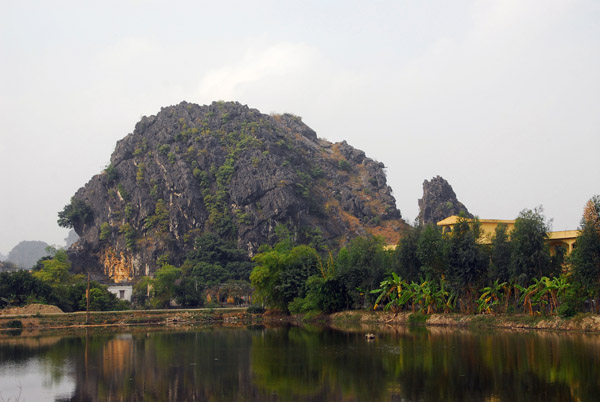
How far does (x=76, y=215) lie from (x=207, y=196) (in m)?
33.2

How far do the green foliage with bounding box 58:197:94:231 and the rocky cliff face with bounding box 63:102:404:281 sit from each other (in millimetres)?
311

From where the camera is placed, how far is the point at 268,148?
14012cm

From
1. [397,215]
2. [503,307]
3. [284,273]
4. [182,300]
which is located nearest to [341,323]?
[284,273]

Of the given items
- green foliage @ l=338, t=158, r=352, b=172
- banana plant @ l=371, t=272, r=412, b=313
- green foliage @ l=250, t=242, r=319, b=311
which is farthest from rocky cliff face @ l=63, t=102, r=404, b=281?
banana plant @ l=371, t=272, r=412, b=313

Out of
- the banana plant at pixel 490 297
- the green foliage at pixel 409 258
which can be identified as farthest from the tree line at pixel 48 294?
the banana plant at pixel 490 297

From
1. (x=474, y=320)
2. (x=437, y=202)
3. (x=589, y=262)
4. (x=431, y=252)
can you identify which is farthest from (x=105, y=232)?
(x=589, y=262)

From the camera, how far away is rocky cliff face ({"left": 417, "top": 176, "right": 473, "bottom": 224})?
136 metres

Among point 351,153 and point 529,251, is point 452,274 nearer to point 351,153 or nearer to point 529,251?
point 529,251

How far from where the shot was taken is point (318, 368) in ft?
110

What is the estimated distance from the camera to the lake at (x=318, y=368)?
25969mm

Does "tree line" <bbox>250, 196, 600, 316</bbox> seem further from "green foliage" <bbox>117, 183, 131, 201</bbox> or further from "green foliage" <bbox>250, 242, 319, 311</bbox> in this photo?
"green foliage" <bbox>117, 183, 131, 201</bbox>

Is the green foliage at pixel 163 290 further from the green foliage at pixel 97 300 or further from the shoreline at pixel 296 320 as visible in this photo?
the shoreline at pixel 296 320

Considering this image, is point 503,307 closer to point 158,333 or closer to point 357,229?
point 158,333

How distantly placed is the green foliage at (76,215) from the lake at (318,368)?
91.7m
